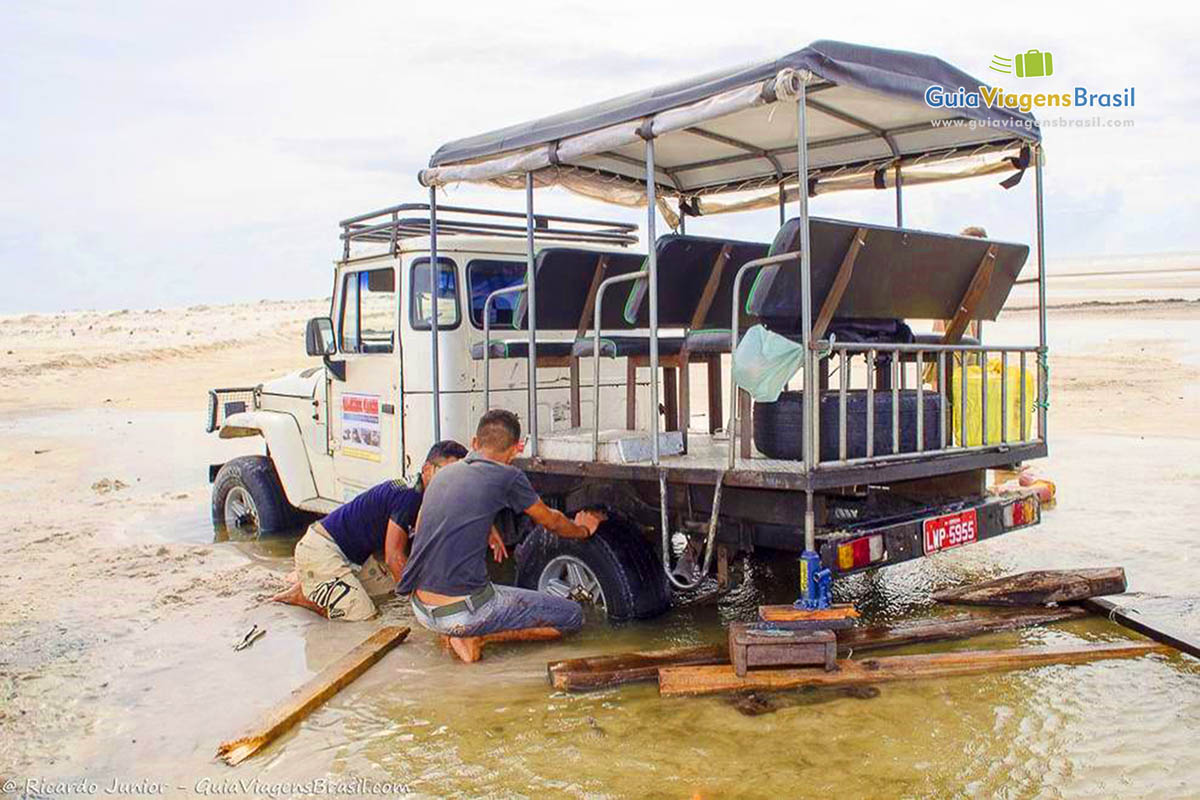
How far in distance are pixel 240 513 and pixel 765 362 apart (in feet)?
19.6

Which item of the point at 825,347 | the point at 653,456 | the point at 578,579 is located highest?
the point at 825,347

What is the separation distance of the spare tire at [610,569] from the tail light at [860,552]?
3.92ft

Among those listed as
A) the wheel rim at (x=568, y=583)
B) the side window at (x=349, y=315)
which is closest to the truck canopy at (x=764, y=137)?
the side window at (x=349, y=315)

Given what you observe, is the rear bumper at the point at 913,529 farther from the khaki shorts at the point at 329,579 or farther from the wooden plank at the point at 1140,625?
the khaki shorts at the point at 329,579

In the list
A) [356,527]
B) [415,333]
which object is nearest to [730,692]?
[356,527]

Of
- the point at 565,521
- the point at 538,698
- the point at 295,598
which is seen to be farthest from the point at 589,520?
the point at 295,598

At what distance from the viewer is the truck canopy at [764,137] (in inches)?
188

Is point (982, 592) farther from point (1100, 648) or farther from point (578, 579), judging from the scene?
Result: point (578, 579)

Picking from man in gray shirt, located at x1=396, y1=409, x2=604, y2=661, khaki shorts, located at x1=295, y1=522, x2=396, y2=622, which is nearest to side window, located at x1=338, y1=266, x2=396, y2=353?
khaki shorts, located at x1=295, y1=522, x2=396, y2=622

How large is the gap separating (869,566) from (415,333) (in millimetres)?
3344

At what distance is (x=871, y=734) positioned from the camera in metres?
4.21

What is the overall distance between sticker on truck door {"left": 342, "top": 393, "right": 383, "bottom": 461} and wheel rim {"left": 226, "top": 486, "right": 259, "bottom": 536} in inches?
75.3

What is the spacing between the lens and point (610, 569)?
5496 millimetres

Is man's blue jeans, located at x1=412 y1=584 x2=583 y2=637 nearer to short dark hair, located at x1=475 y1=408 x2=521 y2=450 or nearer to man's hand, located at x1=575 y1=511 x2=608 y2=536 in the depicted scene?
man's hand, located at x1=575 y1=511 x2=608 y2=536
